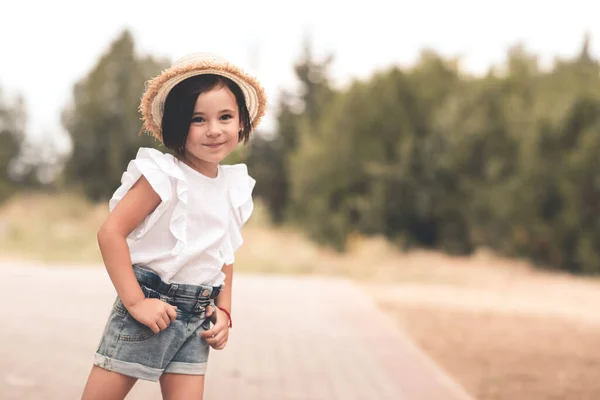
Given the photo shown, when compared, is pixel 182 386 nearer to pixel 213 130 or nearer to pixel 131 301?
pixel 131 301

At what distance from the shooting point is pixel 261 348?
7.86 metres

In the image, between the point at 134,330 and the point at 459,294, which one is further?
the point at 459,294

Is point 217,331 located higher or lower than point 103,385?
higher

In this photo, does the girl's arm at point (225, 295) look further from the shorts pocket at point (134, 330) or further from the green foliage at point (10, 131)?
the green foliage at point (10, 131)

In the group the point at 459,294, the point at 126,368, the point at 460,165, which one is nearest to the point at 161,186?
the point at 126,368

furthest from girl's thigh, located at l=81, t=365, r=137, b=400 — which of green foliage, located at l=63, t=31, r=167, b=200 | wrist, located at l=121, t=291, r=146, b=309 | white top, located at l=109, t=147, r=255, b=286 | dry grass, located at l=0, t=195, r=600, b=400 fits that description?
green foliage, located at l=63, t=31, r=167, b=200

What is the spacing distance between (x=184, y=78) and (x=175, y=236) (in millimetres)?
564

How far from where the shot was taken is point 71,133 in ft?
83.6

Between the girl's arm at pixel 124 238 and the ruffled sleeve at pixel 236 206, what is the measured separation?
36 cm

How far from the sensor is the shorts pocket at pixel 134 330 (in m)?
3.09

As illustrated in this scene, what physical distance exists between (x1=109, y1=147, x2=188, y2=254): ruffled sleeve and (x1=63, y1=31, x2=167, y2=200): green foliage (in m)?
22.0

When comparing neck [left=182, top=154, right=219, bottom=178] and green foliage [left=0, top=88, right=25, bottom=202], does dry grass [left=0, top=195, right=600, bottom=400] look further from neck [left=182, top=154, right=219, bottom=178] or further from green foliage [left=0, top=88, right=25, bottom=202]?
neck [left=182, top=154, right=219, bottom=178]

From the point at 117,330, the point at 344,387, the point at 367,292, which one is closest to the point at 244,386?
the point at 344,387

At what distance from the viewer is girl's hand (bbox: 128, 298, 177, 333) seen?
3020 mm
